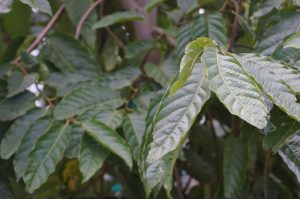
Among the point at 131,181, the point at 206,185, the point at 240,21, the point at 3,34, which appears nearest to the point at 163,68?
the point at 240,21

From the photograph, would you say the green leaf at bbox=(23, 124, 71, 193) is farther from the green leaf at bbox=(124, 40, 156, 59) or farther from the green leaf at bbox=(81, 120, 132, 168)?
the green leaf at bbox=(124, 40, 156, 59)

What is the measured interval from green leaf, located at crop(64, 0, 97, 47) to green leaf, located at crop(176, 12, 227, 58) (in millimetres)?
273

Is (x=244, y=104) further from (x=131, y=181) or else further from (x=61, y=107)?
(x=131, y=181)

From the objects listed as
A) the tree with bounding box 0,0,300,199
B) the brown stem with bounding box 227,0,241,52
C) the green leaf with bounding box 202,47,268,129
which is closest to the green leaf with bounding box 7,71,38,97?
the tree with bounding box 0,0,300,199

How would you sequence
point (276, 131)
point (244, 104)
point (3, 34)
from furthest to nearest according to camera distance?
point (3, 34) → point (276, 131) → point (244, 104)

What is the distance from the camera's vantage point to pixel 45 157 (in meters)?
0.94

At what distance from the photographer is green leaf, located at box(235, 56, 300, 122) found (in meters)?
0.66

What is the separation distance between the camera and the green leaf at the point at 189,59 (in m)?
0.67

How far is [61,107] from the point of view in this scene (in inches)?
40.6

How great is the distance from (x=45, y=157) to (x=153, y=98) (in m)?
0.24

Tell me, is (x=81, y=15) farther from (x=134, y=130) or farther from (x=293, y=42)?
(x=293, y=42)

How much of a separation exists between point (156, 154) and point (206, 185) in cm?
84

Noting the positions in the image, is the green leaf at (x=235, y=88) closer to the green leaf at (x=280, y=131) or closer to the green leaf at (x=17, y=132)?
the green leaf at (x=280, y=131)

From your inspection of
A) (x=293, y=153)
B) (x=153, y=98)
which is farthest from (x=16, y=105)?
(x=293, y=153)
